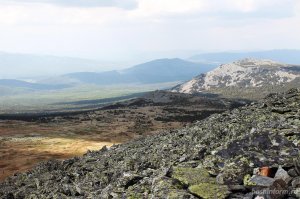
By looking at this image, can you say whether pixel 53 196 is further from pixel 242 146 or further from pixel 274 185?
pixel 274 185

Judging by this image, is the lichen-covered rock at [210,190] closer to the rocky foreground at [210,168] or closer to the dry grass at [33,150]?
the rocky foreground at [210,168]

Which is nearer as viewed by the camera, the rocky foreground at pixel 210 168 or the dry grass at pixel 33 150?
the rocky foreground at pixel 210 168

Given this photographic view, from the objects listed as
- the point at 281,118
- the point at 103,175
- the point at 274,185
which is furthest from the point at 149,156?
the point at 274,185

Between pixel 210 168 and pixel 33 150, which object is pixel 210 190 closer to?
pixel 210 168

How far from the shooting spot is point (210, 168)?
22.6 metres

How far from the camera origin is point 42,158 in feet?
272

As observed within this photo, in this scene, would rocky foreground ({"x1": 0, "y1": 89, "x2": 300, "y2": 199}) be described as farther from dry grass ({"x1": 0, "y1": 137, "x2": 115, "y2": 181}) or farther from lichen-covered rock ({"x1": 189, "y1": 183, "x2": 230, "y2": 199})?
dry grass ({"x1": 0, "y1": 137, "x2": 115, "y2": 181})

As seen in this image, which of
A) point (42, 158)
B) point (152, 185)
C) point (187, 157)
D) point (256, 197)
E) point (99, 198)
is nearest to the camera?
point (256, 197)

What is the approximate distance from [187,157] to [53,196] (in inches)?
390

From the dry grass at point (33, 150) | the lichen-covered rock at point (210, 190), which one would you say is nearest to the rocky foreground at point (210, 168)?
the lichen-covered rock at point (210, 190)

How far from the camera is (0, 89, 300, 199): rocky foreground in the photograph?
18859mm

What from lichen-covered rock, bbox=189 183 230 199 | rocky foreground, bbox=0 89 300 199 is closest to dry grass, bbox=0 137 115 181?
rocky foreground, bbox=0 89 300 199

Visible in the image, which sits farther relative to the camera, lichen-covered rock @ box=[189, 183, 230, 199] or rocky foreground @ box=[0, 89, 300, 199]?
rocky foreground @ box=[0, 89, 300, 199]

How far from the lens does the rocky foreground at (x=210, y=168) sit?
18.9 meters
